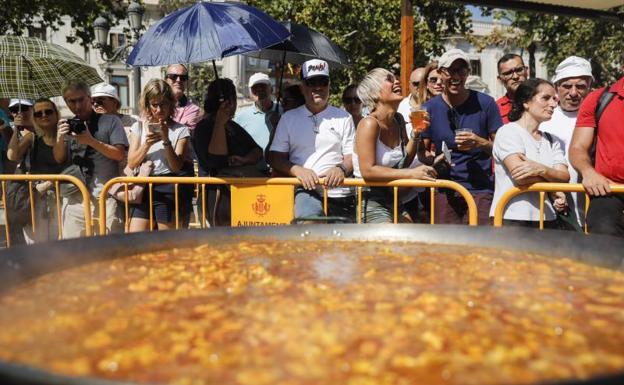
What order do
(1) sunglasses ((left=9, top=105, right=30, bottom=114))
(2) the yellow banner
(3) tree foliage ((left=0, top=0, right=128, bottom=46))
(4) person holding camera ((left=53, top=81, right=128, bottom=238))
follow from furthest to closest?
(3) tree foliage ((left=0, top=0, right=128, bottom=46)) → (1) sunglasses ((left=9, top=105, right=30, bottom=114)) → (4) person holding camera ((left=53, top=81, right=128, bottom=238)) → (2) the yellow banner

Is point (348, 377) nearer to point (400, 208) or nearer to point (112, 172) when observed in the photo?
point (400, 208)

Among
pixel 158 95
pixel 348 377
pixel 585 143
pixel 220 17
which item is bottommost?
pixel 348 377

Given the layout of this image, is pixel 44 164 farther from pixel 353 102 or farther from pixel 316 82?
pixel 353 102

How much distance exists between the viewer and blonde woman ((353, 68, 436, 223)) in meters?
5.00

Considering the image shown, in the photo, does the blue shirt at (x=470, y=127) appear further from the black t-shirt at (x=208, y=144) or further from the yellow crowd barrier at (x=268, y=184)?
the black t-shirt at (x=208, y=144)

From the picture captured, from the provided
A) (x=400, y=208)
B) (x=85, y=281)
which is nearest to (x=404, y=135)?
(x=400, y=208)

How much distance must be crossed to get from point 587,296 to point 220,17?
464 cm

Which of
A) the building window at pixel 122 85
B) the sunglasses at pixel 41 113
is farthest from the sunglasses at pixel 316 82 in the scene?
the building window at pixel 122 85

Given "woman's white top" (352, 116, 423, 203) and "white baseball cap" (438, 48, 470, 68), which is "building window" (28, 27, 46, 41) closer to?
"white baseball cap" (438, 48, 470, 68)

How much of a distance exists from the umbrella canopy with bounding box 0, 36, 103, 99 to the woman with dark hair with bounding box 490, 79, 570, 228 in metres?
5.34

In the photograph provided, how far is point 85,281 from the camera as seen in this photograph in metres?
2.62

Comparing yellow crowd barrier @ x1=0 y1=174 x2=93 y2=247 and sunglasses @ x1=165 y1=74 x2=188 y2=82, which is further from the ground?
sunglasses @ x1=165 y1=74 x2=188 y2=82

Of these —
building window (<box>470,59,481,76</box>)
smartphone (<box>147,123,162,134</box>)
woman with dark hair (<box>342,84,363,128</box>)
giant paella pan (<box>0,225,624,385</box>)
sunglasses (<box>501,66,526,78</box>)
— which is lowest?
giant paella pan (<box>0,225,624,385</box>)

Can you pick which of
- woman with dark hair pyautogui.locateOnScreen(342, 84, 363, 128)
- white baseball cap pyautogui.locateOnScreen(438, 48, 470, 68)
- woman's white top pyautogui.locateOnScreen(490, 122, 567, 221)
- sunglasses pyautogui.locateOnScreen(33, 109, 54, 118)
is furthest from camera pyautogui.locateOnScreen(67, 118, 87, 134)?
woman's white top pyautogui.locateOnScreen(490, 122, 567, 221)
